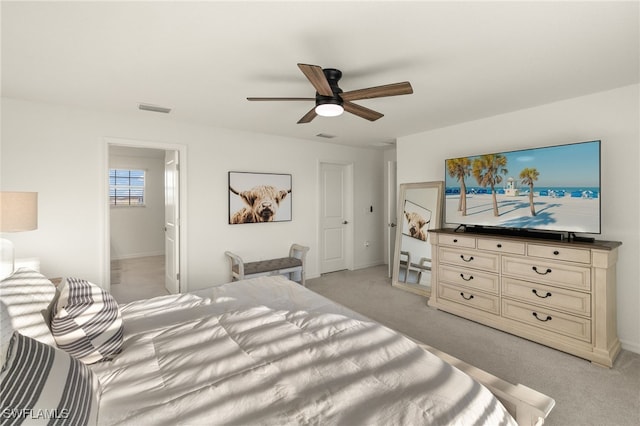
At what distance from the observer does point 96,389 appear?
3.66 ft

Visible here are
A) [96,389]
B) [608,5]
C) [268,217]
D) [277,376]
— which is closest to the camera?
[96,389]

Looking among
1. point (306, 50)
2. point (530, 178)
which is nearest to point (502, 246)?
point (530, 178)

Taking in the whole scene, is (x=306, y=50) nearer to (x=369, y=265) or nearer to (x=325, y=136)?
(x=325, y=136)

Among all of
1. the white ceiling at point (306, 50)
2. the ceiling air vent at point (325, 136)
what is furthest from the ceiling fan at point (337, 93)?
the ceiling air vent at point (325, 136)

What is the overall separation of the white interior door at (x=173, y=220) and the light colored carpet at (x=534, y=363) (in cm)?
228

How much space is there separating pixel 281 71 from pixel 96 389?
2.26m

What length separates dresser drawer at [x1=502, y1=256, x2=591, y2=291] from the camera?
2609 millimetres

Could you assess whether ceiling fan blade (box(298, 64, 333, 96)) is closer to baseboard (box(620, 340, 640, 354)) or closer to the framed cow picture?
the framed cow picture

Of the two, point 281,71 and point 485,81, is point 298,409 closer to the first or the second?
point 281,71

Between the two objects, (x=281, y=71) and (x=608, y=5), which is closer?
(x=608, y=5)

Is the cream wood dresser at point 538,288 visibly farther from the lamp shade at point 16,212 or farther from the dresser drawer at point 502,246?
the lamp shade at point 16,212

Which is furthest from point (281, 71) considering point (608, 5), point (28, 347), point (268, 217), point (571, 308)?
point (571, 308)

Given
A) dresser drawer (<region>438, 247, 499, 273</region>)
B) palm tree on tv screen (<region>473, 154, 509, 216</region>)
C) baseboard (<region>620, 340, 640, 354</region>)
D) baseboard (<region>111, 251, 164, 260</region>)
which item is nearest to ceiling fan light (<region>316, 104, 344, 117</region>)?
palm tree on tv screen (<region>473, 154, 509, 216</region>)

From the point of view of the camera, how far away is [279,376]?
124cm
